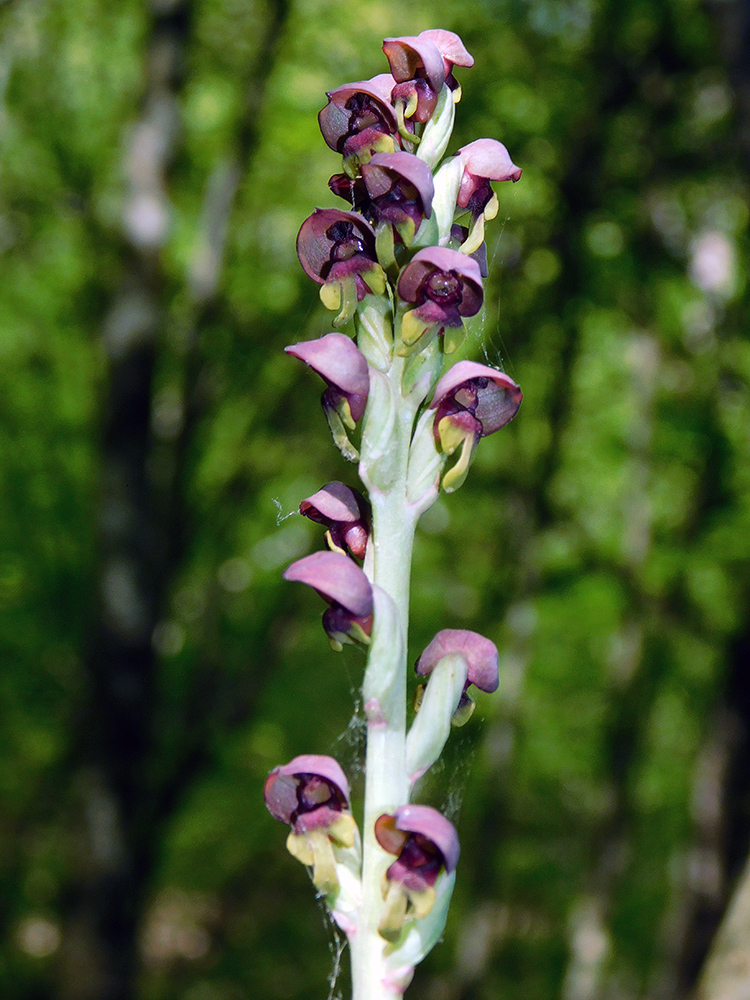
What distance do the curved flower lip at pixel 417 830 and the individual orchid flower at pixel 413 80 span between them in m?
1.32

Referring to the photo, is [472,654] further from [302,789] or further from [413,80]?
[413,80]

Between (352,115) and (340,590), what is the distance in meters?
0.95

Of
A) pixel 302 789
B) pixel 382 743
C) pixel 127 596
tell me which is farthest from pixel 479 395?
pixel 127 596

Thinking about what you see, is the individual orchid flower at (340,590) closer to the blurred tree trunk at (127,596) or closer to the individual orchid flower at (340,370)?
the individual orchid flower at (340,370)

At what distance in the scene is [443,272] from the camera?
167 centimetres

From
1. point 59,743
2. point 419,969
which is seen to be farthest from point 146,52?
point 419,969

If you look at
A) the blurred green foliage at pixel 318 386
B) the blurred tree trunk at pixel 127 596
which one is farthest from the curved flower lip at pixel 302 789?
the blurred tree trunk at pixel 127 596

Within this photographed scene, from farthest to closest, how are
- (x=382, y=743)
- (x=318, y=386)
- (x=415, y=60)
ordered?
(x=318, y=386) → (x=415, y=60) → (x=382, y=743)

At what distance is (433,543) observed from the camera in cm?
1388

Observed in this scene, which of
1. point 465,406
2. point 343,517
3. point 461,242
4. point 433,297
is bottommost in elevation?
point 343,517

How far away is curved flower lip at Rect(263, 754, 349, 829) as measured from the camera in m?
1.58

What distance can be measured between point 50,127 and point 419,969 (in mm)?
14694

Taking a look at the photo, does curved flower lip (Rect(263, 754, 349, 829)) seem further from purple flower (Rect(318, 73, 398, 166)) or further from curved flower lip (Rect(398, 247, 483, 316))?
purple flower (Rect(318, 73, 398, 166))

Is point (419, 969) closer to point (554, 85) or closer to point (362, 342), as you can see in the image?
point (554, 85)
